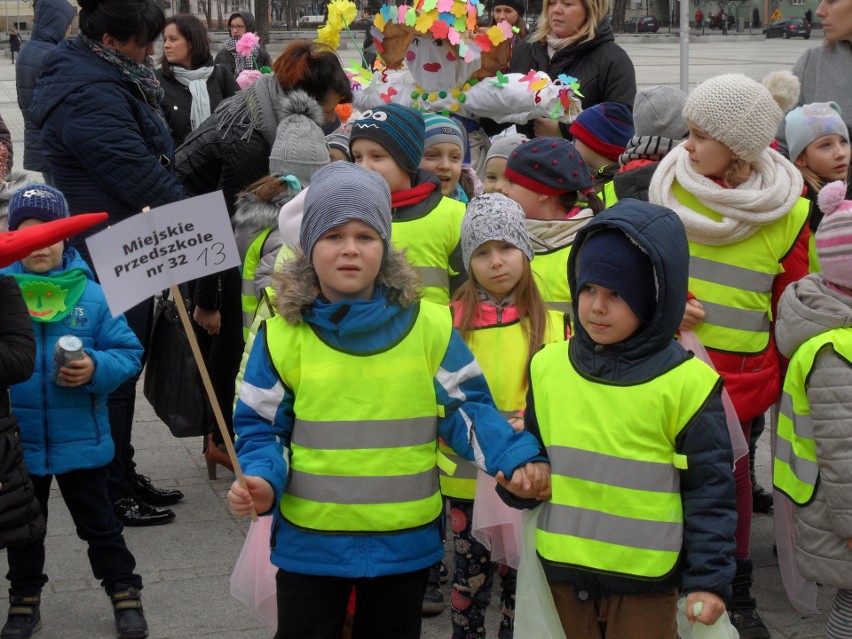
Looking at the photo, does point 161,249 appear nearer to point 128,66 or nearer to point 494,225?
point 494,225

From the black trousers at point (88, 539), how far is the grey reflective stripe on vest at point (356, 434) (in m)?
1.43

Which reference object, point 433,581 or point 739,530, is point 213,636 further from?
point 739,530

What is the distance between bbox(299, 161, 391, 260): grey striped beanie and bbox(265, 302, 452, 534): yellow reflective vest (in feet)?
0.87

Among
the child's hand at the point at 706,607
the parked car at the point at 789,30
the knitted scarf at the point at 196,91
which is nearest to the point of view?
the child's hand at the point at 706,607

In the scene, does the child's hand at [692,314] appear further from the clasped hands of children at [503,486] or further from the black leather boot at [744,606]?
the clasped hands of children at [503,486]

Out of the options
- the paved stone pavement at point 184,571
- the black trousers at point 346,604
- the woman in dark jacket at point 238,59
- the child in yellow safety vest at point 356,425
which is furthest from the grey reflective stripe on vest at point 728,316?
the woman in dark jacket at point 238,59

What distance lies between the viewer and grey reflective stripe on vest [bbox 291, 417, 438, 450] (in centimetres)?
302

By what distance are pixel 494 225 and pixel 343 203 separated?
95 cm

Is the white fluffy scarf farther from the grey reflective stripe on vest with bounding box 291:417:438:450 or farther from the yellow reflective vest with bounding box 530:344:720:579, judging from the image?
the grey reflective stripe on vest with bounding box 291:417:438:450

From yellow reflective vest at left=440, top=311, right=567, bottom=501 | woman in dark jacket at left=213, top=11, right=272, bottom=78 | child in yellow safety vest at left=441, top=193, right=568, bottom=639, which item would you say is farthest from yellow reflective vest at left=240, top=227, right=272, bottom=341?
woman in dark jacket at left=213, top=11, right=272, bottom=78

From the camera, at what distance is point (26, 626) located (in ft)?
13.5

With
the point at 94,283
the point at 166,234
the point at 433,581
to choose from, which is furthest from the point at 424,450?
the point at 94,283

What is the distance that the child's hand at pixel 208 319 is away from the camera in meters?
5.40

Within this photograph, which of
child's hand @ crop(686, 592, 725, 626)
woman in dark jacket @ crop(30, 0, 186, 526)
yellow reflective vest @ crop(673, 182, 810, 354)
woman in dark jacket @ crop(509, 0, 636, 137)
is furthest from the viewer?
woman in dark jacket @ crop(509, 0, 636, 137)
